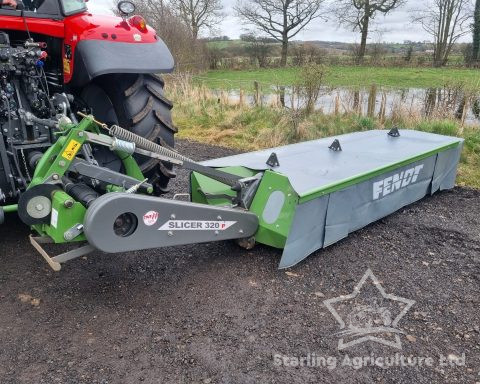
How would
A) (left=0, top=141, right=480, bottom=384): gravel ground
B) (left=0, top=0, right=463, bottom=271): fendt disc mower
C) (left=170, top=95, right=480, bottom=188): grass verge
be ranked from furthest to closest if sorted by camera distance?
(left=170, top=95, right=480, bottom=188): grass verge → (left=0, top=0, right=463, bottom=271): fendt disc mower → (left=0, top=141, right=480, bottom=384): gravel ground

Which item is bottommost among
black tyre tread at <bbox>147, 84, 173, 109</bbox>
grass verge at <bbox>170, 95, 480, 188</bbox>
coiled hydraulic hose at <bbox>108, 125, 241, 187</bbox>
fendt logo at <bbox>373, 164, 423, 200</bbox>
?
grass verge at <bbox>170, 95, 480, 188</bbox>

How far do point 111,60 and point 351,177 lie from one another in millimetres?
1576

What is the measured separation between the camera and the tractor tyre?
285 centimetres

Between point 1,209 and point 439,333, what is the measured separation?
2140mm

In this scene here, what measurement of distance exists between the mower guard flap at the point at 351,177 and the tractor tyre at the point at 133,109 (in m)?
0.38

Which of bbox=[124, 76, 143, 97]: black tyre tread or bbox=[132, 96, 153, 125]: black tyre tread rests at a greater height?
bbox=[124, 76, 143, 97]: black tyre tread

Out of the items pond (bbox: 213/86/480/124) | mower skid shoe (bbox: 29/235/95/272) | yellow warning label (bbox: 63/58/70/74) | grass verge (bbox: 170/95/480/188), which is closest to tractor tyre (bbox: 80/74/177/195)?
yellow warning label (bbox: 63/58/70/74)

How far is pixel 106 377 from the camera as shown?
1832mm

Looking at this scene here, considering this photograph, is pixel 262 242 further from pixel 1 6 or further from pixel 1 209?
pixel 1 6

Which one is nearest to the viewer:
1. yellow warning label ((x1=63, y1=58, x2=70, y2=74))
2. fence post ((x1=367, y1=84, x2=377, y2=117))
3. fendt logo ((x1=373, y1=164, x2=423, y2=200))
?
yellow warning label ((x1=63, y1=58, x2=70, y2=74))

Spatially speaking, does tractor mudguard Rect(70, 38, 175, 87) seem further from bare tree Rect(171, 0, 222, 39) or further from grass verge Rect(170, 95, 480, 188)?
bare tree Rect(171, 0, 222, 39)

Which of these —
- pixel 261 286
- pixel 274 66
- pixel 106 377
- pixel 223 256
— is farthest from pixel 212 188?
pixel 274 66

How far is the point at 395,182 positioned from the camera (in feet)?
10.7

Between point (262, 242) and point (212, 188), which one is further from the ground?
point (212, 188)
